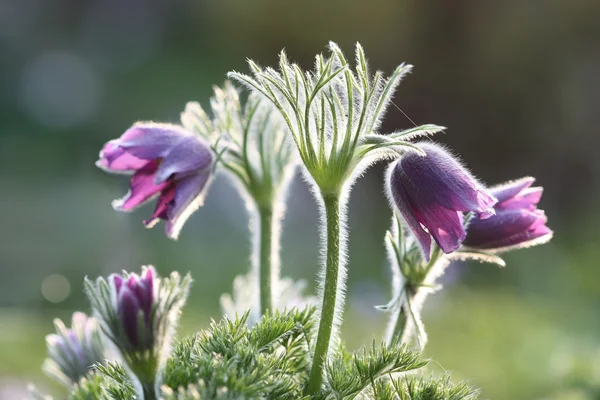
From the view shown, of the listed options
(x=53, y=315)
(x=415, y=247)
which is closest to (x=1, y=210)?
(x=53, y=315)

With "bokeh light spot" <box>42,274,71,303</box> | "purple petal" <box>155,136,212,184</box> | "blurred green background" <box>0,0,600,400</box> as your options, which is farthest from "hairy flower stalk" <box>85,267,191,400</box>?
"bokeh light spot" <box>42,274,71,303</box>

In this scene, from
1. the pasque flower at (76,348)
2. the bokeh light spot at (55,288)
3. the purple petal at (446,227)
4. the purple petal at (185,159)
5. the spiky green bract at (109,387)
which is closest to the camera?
the spiky green bract at (109,387)

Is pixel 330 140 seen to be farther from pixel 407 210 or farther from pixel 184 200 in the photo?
pixel 184 200

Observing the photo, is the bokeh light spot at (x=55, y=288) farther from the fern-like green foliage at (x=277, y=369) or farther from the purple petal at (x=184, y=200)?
the fern-like green foliage at (x=277, y=369)

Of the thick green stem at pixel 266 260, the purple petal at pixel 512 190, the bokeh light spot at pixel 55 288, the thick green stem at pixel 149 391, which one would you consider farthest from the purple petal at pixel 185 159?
the bokeh light spot at pixel 55 288

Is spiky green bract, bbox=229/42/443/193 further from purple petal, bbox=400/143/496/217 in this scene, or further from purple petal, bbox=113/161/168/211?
purple petal, bbox=113/161/168/211

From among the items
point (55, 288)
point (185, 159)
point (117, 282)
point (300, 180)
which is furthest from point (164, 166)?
point (300, 180)

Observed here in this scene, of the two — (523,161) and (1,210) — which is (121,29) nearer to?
(1,210)
